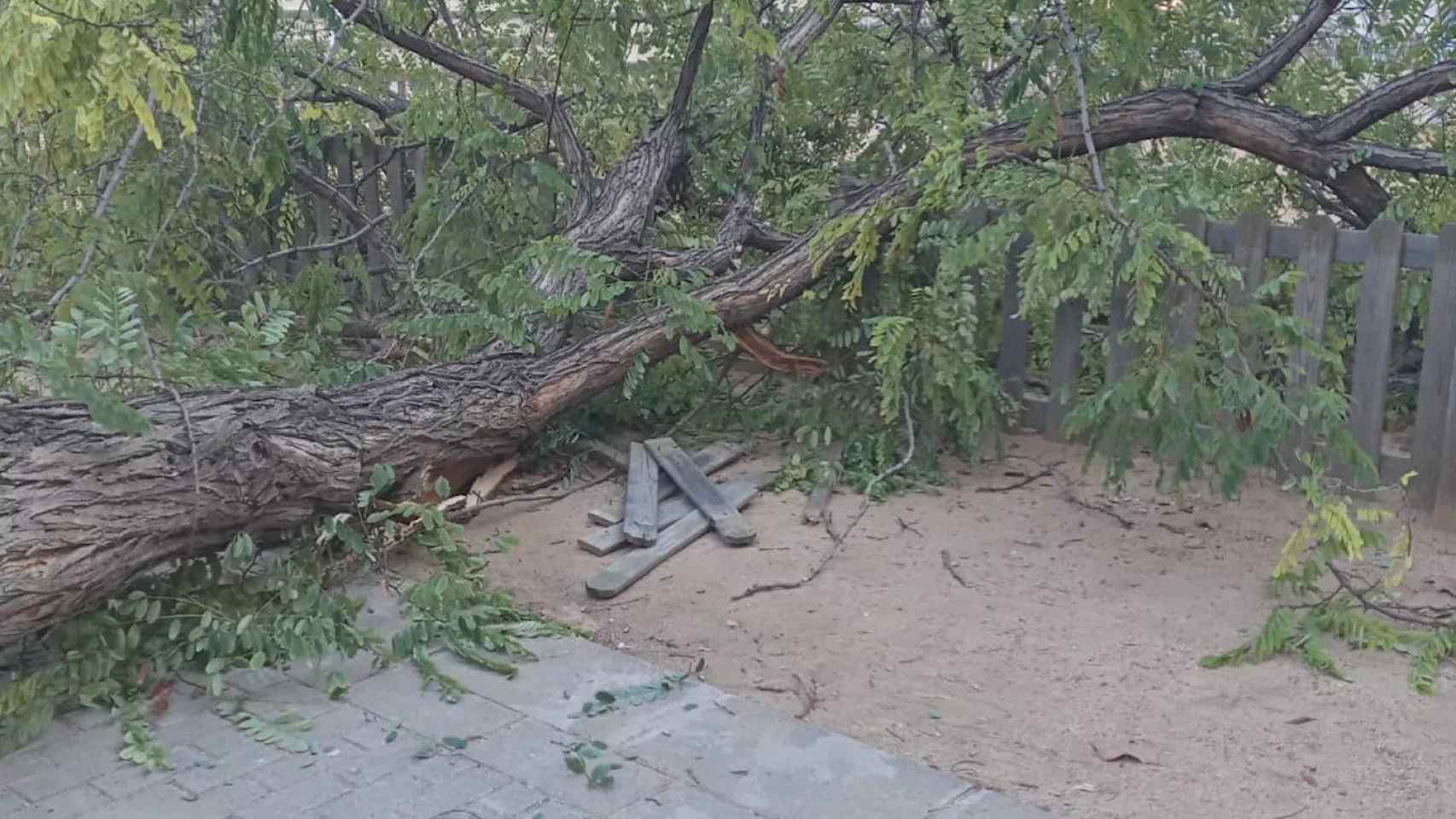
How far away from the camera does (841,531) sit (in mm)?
6027

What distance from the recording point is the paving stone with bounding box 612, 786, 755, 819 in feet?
12.1

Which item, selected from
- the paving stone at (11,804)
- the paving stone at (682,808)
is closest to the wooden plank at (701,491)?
the paving stone at (682,808)

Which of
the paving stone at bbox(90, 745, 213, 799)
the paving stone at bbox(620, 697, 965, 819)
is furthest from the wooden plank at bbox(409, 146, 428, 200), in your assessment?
the paving stone at bbox(620, 697, 965, 819)

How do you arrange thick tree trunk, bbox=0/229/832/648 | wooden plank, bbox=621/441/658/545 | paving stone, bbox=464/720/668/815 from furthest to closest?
wooden plank, bbox=621/441/658/545 → thick tree trunk, bbox=0/229/832/648 → paving stone, bbox=464/720/668/815

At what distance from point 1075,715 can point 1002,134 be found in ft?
10.4

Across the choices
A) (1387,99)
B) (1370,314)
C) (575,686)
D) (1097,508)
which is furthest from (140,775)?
(1387,99)

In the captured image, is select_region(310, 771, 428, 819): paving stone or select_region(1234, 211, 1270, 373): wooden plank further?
select_region(1234, 211, 1270, 373): wooden plank

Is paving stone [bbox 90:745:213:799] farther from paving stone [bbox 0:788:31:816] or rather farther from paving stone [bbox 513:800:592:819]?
paving stone [bbox 513:800:592:819]

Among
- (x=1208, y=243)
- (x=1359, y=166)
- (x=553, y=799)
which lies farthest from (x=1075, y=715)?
(x=1359, y=166)

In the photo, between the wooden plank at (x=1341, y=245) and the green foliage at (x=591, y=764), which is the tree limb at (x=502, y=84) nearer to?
the wooden plank at (x=1341, y=245)

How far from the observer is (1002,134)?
661 cm

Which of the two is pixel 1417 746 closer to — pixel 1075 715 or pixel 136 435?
pixel 1075 715

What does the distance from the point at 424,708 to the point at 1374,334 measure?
4.35 meters

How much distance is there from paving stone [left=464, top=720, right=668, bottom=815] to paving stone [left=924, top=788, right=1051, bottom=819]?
77 cm
